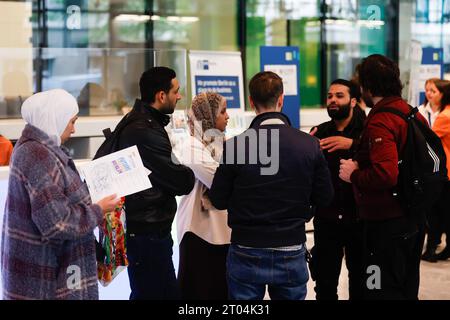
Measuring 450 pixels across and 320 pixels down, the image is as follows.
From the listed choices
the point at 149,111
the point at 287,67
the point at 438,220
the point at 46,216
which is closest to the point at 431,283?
the point at 438,220

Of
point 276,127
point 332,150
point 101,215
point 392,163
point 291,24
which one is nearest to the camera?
point 101,215

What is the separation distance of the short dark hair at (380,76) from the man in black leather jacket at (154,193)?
985 millimetres

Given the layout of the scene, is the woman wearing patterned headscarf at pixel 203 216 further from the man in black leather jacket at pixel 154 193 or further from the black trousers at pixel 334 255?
the black trousers at pixel 334 255

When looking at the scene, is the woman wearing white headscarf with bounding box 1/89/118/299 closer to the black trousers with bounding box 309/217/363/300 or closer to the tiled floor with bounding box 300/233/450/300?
the black trousers with bounding box 309/217/363/300

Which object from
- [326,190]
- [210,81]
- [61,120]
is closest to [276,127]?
[326,190]

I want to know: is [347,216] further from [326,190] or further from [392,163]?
[326,190]

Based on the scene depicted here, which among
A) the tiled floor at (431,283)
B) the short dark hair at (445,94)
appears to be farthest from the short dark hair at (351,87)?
the short dark hair at (445,94)

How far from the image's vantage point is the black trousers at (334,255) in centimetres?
378

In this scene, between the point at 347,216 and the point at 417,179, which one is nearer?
the point at 417,179

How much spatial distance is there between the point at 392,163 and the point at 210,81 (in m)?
4.40

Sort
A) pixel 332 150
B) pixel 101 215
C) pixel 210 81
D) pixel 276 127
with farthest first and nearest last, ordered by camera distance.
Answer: pixel 210 81, pixel 332 150, pixel 276 127, pixel 101 215

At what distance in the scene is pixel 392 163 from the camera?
10.4 feet
